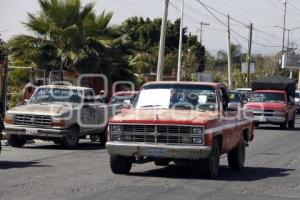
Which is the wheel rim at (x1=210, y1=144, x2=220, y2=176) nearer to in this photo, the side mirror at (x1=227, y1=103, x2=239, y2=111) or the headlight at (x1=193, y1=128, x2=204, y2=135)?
the headlight at (x1=193, y1=128, x2=204, y2=135)

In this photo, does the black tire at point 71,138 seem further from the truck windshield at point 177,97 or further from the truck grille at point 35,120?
the truck windshield at point 177,97

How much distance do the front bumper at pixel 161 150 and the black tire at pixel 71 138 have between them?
7005mm

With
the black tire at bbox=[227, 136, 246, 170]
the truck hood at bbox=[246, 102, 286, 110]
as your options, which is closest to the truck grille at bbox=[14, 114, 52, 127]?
the black tire at bbox=[227, 136, 246, 170]

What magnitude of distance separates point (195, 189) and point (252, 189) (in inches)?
42.4

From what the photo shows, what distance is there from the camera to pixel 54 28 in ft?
110

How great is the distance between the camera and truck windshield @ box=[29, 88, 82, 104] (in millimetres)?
21359

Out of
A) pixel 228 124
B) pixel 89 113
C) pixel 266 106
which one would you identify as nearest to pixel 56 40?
pixel 266 106

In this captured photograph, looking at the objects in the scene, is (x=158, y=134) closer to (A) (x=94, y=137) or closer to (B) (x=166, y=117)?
(B) (x=166, y=117)

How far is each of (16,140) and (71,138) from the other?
1.56m

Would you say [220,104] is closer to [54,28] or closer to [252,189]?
[252,189]

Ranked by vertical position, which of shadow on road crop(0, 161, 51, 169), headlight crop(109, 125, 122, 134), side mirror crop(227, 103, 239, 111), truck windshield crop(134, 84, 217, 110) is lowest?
shadow on road crop(0, 161, 51, 169)

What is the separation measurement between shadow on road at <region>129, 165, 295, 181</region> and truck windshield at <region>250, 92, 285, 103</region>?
64.0ft

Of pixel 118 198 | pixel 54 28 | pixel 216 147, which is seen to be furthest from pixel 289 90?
pixel 118 198

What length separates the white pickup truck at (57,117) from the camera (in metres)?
20.2
